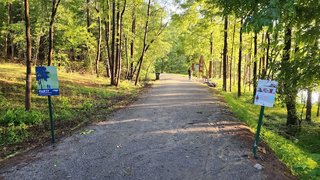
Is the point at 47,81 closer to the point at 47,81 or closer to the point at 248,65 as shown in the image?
the point at 47,81

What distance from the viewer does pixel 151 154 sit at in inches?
268

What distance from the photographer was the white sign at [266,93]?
249 inches

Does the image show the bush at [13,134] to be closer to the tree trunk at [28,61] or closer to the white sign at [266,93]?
the tree trunk at [28,61]

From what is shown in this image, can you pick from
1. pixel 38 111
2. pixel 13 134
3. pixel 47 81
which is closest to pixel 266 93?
pixel 47 81

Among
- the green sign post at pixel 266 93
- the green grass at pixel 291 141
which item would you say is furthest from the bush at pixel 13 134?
the green grass at pixel 291 141

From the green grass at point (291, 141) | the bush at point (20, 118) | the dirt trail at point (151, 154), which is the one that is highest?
the bush at point (20, 118)

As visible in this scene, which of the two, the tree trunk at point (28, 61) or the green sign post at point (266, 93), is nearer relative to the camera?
the green sign post at point (266, 93)

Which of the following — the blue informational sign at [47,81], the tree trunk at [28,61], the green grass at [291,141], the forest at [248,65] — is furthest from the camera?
the tree trunk at [28,61]

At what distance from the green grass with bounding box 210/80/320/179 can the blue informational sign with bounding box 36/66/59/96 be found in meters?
5.55

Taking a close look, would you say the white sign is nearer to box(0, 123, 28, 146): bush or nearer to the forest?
the forest

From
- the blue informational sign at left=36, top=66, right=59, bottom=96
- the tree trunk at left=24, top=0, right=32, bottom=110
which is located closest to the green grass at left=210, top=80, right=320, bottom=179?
the blue informational sign at left=36, top=66, right=59, bottom=96

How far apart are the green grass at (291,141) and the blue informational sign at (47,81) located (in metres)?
5.55

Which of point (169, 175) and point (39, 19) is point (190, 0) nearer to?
point (39, 19)

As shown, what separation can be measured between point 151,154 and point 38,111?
5.55 metres
